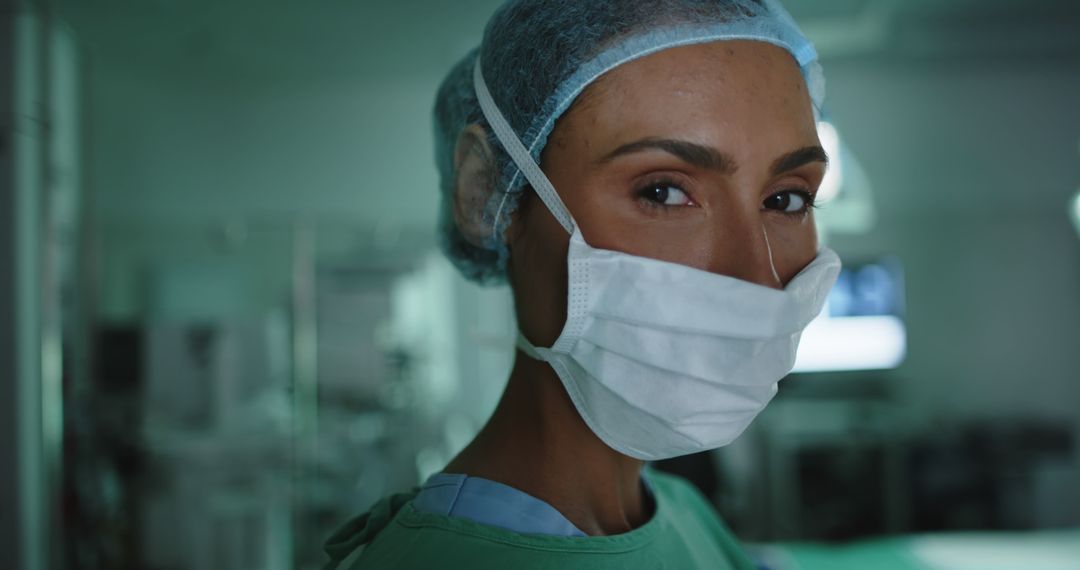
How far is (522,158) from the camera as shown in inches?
26.3

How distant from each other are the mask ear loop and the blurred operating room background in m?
2.51

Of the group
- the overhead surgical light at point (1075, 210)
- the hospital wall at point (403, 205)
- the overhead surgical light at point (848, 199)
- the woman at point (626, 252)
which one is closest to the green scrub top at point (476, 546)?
the woman at point (626, 252)

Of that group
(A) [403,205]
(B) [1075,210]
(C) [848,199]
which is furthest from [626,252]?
(B) [1075,210]

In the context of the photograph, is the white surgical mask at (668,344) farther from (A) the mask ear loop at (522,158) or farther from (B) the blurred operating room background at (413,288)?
(B) the blurred operating room background at (413,288)

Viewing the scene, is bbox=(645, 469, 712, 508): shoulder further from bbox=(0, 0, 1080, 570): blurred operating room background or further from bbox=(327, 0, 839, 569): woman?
bbox=(0, 0, 1080, 570): blurred operating room background

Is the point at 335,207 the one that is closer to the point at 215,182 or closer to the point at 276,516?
the point at 215,182

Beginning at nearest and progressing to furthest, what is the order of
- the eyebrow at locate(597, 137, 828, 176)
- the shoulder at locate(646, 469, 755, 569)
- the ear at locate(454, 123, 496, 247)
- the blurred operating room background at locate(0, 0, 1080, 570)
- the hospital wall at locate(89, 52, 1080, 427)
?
1. the eyebrow at locate(597, 137, 828, 176)
2. the ear at locate(454, 123, 496, 247)
3. the shoulder at locate(646, 469, 755, 569)
4. the blurred operating room background at locate(0, 0, 1080, 570)
5. the hospital wall at locate(89, 52, 1080, 427)

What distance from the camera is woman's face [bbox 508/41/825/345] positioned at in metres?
0.60

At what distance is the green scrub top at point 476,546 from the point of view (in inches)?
23.8

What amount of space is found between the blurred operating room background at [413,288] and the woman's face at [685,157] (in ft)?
8.23

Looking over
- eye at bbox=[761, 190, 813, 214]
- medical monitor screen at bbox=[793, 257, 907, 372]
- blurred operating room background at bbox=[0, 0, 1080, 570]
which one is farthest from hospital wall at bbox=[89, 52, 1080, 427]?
eye at bbox=[761, 190, 813, 214]

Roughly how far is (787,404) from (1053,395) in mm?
1462

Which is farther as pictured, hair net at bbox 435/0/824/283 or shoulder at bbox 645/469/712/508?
shoulder at bbox 645/469/712/508

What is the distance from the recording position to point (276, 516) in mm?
3250
